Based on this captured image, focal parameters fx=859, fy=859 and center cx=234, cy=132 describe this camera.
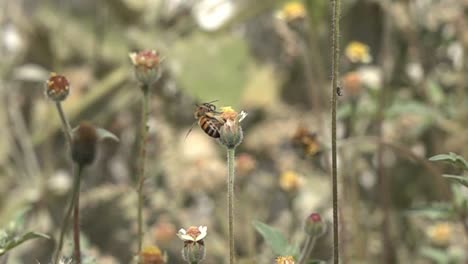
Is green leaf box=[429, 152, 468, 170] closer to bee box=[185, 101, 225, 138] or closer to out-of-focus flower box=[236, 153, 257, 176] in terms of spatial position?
bee box=[185, 101, 225, 138]

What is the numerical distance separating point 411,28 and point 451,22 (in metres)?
0.09

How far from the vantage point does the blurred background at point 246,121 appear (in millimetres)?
1648

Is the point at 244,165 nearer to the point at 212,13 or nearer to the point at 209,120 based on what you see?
the point at 209,120

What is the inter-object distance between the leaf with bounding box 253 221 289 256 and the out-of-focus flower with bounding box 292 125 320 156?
0.30 m

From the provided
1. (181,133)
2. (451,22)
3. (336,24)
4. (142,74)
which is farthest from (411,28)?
(336,24)

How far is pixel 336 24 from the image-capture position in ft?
2.55

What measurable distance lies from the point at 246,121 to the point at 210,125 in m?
1.30

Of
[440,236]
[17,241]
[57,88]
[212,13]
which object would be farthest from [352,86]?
[212,13]

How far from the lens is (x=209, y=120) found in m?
0.94

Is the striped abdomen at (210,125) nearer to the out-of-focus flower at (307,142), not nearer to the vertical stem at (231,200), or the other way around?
the vertical stem at (231,200)

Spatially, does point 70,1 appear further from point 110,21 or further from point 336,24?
point 336,24

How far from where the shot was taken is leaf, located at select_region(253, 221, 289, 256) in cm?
94

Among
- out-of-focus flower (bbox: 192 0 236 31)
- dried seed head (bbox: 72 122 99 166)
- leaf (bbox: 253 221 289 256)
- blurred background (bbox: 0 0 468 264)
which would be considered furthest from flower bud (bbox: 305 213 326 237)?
out-of-focus flower (bbox: 192 0 236 31)

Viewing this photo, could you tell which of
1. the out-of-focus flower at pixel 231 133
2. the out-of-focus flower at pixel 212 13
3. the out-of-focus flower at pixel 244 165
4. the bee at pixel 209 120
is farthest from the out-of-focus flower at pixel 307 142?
the out-of-focus flower at pixel 212 13
